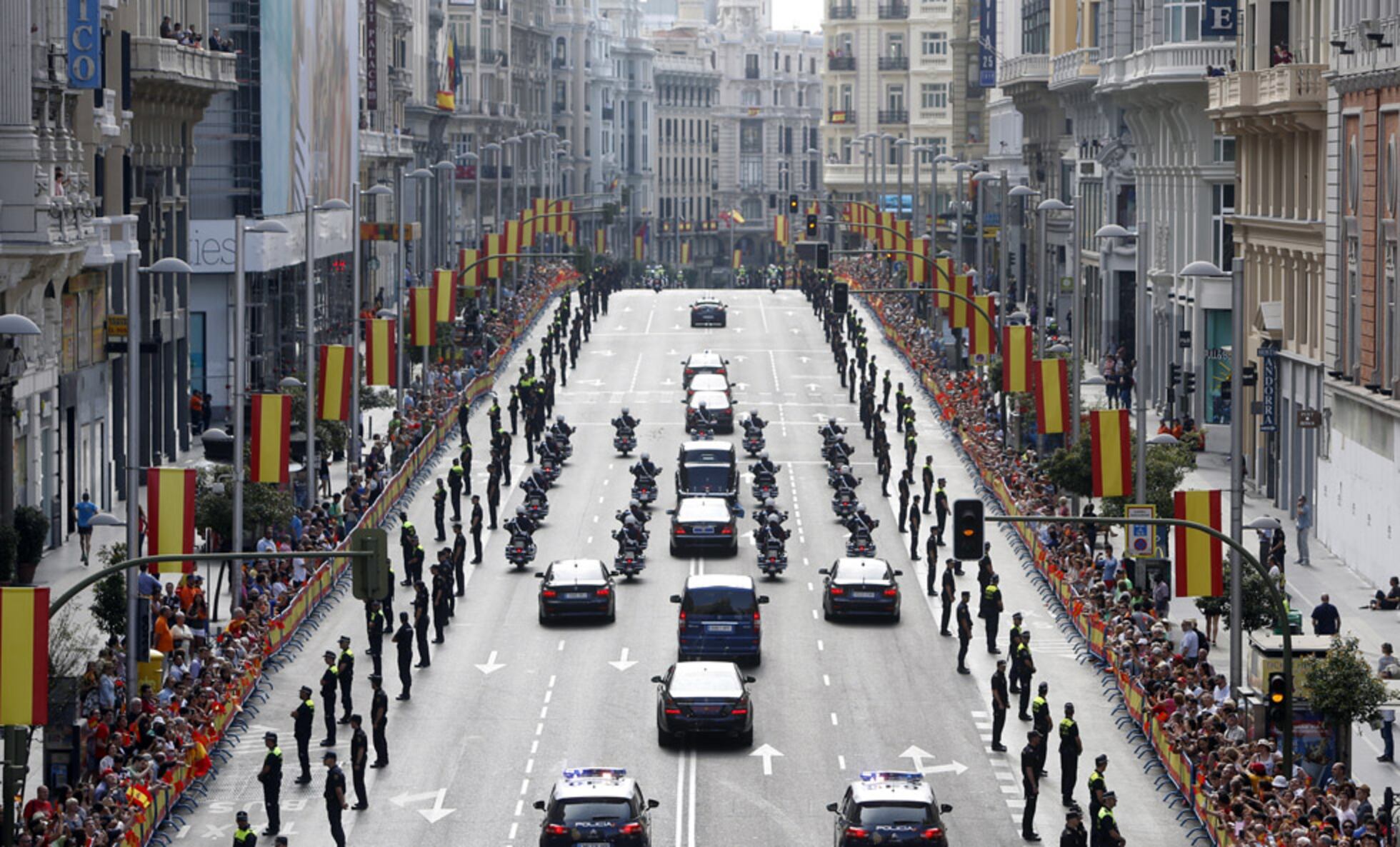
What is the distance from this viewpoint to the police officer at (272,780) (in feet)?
118

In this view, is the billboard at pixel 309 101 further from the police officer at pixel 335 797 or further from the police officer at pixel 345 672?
the police officer at pixel 335 797

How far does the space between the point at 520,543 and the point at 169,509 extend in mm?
16976

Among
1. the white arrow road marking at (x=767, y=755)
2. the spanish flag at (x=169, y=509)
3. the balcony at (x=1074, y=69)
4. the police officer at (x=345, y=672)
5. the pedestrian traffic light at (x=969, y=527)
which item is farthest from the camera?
the balcony at (x=1074, y=69)

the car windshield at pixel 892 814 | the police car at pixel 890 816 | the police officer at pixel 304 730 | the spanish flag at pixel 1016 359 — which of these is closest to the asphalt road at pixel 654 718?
the police officer at pixel 304 730

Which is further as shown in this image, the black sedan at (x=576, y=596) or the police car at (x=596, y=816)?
the black sedan at (x=576, y=596)

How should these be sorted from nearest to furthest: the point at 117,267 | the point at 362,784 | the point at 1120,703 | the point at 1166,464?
the point at 362,784
the point at 1120,703
the point at 1166,464
the point at 117,267

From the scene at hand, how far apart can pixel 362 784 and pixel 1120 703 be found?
13041 millimetres

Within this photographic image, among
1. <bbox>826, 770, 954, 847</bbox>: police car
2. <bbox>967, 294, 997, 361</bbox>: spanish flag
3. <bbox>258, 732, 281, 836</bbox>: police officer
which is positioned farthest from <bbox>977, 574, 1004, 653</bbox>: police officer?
<bbox>967, 294, 997, 361</bbox>: spanish flag

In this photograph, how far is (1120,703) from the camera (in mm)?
44688

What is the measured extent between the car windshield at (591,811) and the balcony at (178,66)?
43543 millimetres

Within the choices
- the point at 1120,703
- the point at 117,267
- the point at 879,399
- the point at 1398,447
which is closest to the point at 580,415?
the point at 879,399

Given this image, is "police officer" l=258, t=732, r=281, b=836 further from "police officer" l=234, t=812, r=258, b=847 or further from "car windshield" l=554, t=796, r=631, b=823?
"car windshield" l=554, t=796, r=631, b=823

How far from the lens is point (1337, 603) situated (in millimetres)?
52562

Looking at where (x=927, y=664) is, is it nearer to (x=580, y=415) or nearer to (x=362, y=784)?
(x=362, y=784)
